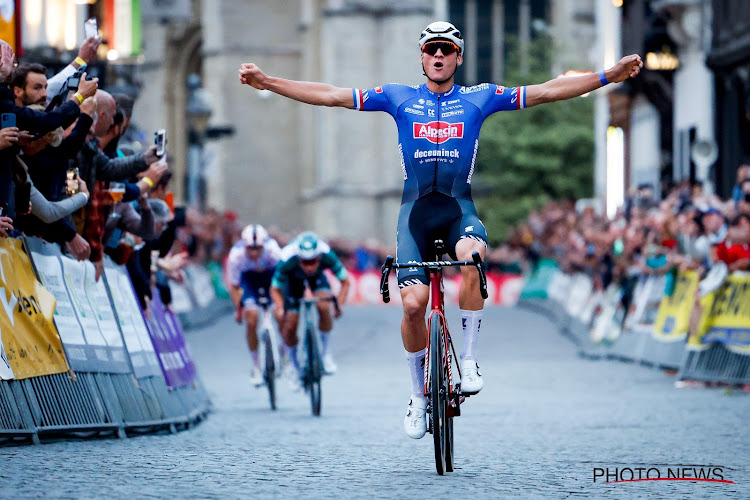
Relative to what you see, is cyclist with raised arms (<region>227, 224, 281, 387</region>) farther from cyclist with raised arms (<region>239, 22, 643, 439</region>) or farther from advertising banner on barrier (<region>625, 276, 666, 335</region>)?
cyclist with raised arms (<region>239, 22, 643, 439</region>)

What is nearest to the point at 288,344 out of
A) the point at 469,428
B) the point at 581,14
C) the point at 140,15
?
the point at 469,428

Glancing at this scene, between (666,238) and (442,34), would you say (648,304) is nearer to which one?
(666,238)

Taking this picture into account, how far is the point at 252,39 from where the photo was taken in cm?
7025

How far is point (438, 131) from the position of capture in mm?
9734

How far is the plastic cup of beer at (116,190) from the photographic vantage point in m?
13.7

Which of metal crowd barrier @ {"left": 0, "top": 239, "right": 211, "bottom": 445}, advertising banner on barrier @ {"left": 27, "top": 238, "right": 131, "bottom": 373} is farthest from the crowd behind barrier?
advertising banner on barrier @ {"left": 27, "top": 238, "right": 131, "bottom": 373}

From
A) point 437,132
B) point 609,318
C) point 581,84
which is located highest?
point 581,84

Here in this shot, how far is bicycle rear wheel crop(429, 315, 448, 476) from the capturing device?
29.8ft

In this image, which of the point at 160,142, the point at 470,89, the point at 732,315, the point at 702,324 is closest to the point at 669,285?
the point at 702,324

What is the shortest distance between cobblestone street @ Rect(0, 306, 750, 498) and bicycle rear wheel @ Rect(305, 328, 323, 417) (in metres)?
0.18

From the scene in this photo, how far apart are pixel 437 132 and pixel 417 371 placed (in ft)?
4.50

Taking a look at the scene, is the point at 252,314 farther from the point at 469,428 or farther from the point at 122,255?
the point at 469,428

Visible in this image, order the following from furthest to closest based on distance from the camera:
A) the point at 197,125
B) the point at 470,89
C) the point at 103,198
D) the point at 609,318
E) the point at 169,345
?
the point at 197,125 < the point at 609,318 < the point at 169,345 < the point at 103,198 < the point at 470,89

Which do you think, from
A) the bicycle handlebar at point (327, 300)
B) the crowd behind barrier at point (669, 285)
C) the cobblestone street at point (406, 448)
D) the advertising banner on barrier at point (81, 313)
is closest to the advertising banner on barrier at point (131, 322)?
the advertising banner on barrier at point (81, 313)
